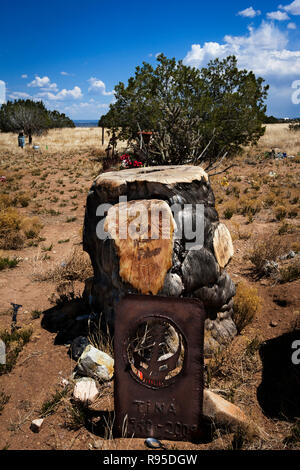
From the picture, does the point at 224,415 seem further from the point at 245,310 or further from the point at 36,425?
the point at 245,310

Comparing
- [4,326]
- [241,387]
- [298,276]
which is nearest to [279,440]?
[241,387]

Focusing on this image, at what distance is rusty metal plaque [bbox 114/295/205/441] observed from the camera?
2.33 m

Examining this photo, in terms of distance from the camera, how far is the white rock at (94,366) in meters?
3.05

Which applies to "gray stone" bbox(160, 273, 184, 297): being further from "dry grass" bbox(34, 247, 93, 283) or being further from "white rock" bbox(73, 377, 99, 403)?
"dry grass" bbox(34, 247, 93, 283)

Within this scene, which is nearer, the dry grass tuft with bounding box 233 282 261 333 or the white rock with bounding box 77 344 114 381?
the white rock with bounding box 77 344 114 381

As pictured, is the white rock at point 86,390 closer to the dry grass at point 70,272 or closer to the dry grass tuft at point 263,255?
the dry grass at point 70,272

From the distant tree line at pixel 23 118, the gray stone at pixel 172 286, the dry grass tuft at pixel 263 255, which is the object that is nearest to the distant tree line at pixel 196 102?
the dry grass tuft at pixel 263 255

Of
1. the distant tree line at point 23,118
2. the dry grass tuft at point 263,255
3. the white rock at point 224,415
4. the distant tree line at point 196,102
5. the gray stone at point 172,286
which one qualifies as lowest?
the white rock at point 224,415

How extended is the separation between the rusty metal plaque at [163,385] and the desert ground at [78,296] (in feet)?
0.35

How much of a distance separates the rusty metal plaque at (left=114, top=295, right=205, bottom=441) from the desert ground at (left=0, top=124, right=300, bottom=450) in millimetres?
106

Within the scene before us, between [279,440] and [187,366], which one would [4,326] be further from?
[279,440]

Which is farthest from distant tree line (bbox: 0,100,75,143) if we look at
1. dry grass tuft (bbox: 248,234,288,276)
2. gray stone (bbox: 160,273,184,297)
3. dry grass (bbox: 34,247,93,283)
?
gray stone (bbox: 160,273,184,297)

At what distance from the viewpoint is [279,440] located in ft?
7.66

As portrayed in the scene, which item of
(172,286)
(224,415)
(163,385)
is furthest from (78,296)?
(224,415)
